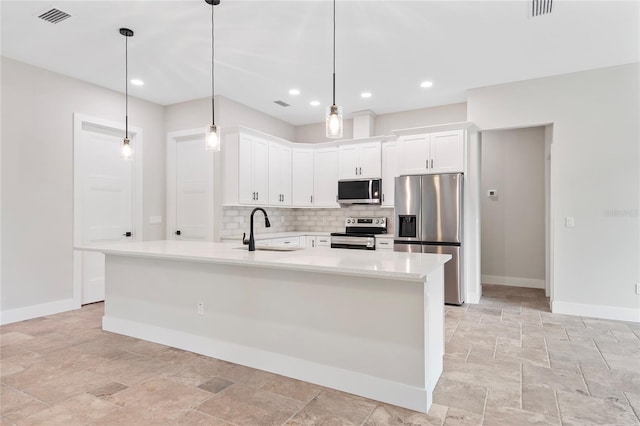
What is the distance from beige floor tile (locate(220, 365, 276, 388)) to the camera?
2.55 metres

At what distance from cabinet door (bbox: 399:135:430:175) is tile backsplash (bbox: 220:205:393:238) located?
42.2 inches

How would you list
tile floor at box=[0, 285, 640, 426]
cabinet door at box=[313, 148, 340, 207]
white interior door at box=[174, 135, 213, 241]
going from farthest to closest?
cabinet door at box=[313, 148, 340, 207] < white interior door at box=[174, 135, 213, 241] < tile floor at box=[0, 285, 640, 426]

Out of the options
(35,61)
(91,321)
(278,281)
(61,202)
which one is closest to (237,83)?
(35,61)

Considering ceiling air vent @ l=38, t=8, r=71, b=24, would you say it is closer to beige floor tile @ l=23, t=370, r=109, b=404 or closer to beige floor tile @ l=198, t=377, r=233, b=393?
beige floor tile @ l=23, t=370, r=109, b=404

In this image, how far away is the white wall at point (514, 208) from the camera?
5.70 m

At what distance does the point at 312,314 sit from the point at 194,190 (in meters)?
3.47

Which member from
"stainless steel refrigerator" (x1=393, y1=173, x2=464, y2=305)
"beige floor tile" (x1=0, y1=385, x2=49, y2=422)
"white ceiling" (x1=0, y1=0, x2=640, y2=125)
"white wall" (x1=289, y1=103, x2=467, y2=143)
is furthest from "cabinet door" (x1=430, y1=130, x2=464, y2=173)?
"beige floor tile" (x1=0, y1=385, x2=49, y2=422)

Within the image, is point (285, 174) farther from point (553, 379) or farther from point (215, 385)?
point (553, 379)

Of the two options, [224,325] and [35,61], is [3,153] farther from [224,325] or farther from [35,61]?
[224,325]

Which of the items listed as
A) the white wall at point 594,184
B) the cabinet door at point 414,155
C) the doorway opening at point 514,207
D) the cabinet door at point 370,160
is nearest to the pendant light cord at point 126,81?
the cabinet door at point 370,160

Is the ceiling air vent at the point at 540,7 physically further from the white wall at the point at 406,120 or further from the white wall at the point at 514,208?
the white wall at the point at 514,208

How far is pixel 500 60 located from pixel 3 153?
5449mm

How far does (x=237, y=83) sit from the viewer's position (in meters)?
4.62

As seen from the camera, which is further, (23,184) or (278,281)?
(23,184)
